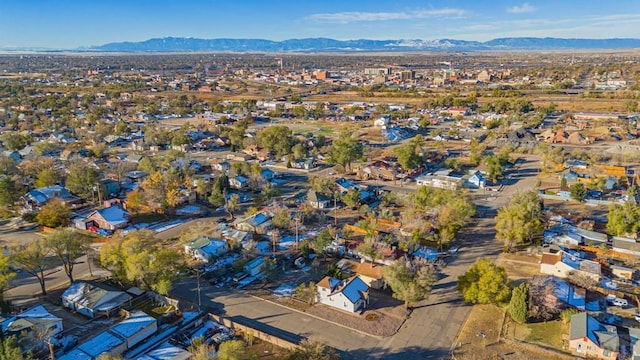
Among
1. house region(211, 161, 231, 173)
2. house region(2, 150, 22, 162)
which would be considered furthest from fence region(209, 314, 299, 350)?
house region(2, 150, 22, 162)

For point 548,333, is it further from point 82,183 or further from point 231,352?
point 82,183

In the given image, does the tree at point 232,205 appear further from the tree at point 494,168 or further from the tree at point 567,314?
the tree at point 494,168

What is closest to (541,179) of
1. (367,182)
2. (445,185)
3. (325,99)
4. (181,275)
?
(445,185)

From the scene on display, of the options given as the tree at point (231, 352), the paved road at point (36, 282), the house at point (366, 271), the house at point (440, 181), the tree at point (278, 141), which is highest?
the tree at point (278, 141)

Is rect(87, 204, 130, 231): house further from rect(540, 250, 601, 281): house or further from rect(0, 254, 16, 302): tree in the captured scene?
rect(540, 250, 601, 281): house

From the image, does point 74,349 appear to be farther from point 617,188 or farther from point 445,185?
point 617,188

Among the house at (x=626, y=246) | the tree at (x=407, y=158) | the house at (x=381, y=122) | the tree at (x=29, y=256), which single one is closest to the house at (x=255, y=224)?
the tree at (x=29, y=256)
